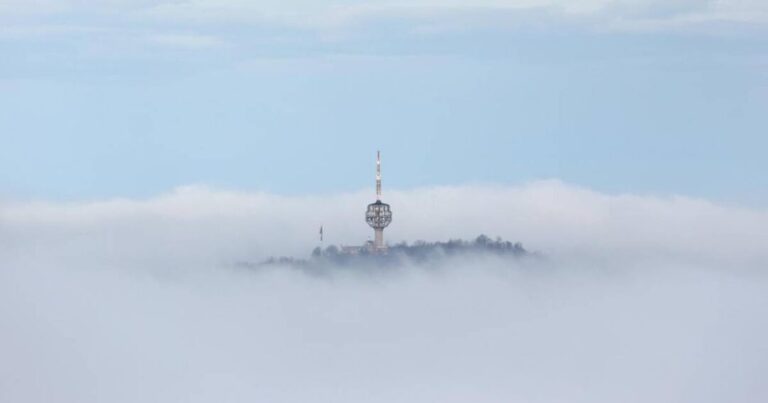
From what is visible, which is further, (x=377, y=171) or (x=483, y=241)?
(x=483, y=241)

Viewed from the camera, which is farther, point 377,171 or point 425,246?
point 425,246

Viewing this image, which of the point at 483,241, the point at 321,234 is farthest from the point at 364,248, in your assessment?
the point at 483,241

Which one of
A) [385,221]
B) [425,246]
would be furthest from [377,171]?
[425,246]

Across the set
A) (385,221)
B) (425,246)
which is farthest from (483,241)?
(385,221)

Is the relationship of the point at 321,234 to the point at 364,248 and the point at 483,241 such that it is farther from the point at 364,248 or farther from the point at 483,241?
the point at 483,241

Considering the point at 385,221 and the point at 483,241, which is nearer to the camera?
the point at 385,221

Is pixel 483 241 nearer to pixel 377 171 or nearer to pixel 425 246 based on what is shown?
pixel 425 246

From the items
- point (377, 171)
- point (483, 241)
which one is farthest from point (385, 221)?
point (483, 241)
